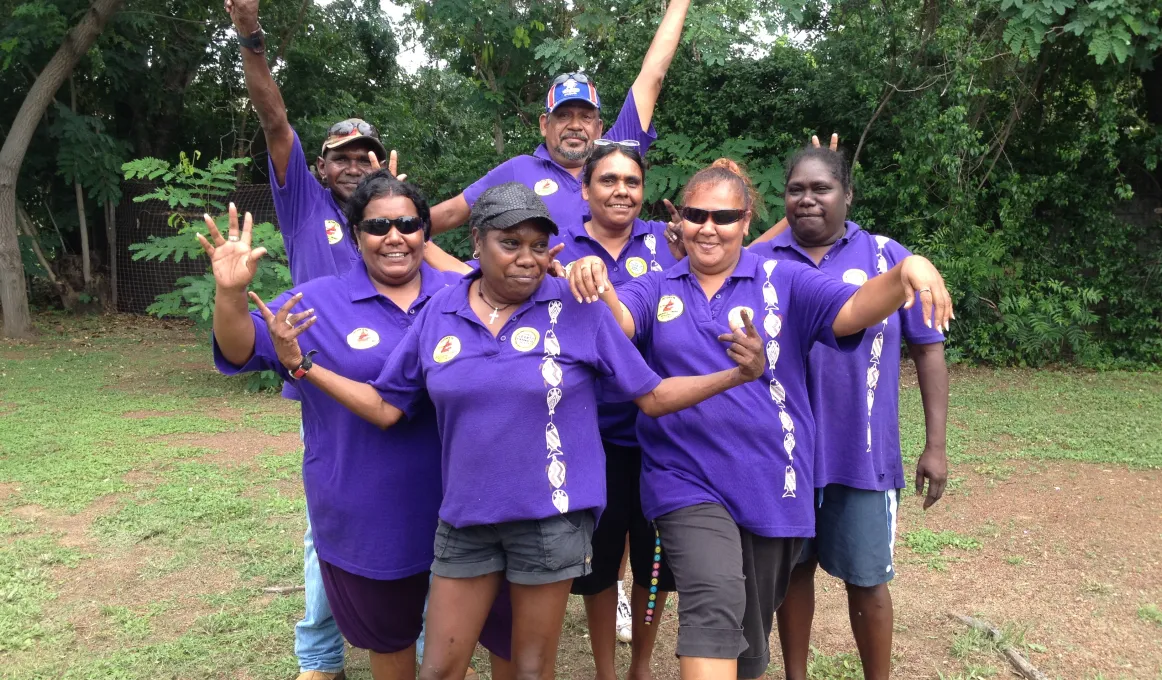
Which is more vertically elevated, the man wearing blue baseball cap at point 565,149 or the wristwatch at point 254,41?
the wristwatch at point 254,41

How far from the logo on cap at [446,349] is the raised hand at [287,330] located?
410 mm

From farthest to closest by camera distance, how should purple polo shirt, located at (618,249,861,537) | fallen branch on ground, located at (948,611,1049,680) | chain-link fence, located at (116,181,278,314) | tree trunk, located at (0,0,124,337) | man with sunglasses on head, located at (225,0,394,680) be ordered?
chain-link fence, located at (116,181,278,314)
tree trunk, located at (0,0,124,337)
fallen branch on ground, located at (948,611,1049,680)
man with sunglasses on head, located at (225,0,394,680)
purple polo shirt, located at (618,249,861,537)

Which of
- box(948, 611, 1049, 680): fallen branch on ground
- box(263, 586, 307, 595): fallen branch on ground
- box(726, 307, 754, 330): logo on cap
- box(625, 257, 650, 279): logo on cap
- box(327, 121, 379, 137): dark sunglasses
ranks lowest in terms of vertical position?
box(948, 611, 1049, 680): fallen branch on ground

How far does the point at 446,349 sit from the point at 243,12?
1.58m

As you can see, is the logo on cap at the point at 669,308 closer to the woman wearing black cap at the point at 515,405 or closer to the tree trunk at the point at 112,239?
the woman wearing black cap at the point at 515,405

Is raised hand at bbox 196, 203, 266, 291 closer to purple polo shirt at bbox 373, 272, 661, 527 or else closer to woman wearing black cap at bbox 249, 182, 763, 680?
woman wearing black cap at bbox 249, 182, 763, 680

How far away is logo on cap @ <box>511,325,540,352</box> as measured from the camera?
268 centimetres

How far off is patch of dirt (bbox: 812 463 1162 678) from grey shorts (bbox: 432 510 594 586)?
1.95 m

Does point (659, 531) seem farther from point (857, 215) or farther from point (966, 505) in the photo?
point (857, 215)

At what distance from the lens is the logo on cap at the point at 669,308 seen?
2.91m

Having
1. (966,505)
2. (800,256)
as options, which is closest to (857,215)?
(966,505)

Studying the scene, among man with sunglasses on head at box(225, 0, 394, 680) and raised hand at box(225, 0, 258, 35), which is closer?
raised hand at box(225, 0, 258, 35)

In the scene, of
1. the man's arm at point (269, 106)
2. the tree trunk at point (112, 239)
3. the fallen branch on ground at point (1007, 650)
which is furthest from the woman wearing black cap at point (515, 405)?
the tree trunk at point (112, 239)

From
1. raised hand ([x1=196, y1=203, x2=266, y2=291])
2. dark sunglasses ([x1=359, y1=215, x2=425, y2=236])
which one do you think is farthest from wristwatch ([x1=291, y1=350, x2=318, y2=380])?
dark sunglasses ([x1=359, y1=215, x2=425, y2=236])
